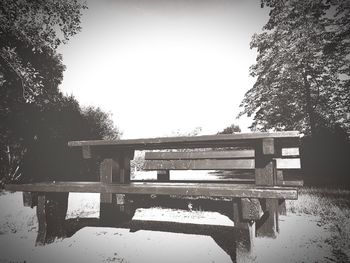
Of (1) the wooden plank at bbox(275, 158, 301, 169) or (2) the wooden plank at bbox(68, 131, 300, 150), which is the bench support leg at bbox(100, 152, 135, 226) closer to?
(2) the wooden plank at bbox(68, 131, 300, 150)

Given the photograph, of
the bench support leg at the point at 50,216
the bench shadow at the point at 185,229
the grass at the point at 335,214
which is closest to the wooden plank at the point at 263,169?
the bench shadow at the point at 185,229

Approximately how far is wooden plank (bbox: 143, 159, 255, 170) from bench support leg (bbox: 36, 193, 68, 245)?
1.53 m

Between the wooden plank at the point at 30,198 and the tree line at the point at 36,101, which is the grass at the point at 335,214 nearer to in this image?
the wooden plank at the point at 30,198

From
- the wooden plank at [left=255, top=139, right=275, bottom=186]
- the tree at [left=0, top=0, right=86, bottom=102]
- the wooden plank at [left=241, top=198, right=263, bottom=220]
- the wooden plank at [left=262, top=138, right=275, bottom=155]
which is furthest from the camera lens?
the tree at [left=0, top=0, right=86, bottom=102]

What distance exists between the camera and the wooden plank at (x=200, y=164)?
145 inches

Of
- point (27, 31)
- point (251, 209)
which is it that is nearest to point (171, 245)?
point (251, 209)

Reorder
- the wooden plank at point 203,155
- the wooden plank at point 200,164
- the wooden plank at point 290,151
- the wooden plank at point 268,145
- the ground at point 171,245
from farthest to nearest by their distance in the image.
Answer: the wooden plank at point 290,151 → the wooden plank at point 203,155 → the wooden plank at point 200,164 → the ground at point 171,245 → the wooden plank at point 268,145

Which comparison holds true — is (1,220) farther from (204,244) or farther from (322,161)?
(322,161)

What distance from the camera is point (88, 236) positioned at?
4086mm

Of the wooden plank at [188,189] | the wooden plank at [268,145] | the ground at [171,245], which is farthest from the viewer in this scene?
the ground at [171,245]

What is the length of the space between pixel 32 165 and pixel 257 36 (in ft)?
50.8

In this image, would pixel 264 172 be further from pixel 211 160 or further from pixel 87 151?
pixel 87 151

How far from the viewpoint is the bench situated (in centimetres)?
261

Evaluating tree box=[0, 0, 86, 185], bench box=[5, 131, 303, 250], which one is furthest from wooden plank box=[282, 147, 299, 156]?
tree box=[0, 0, 86, 185]
